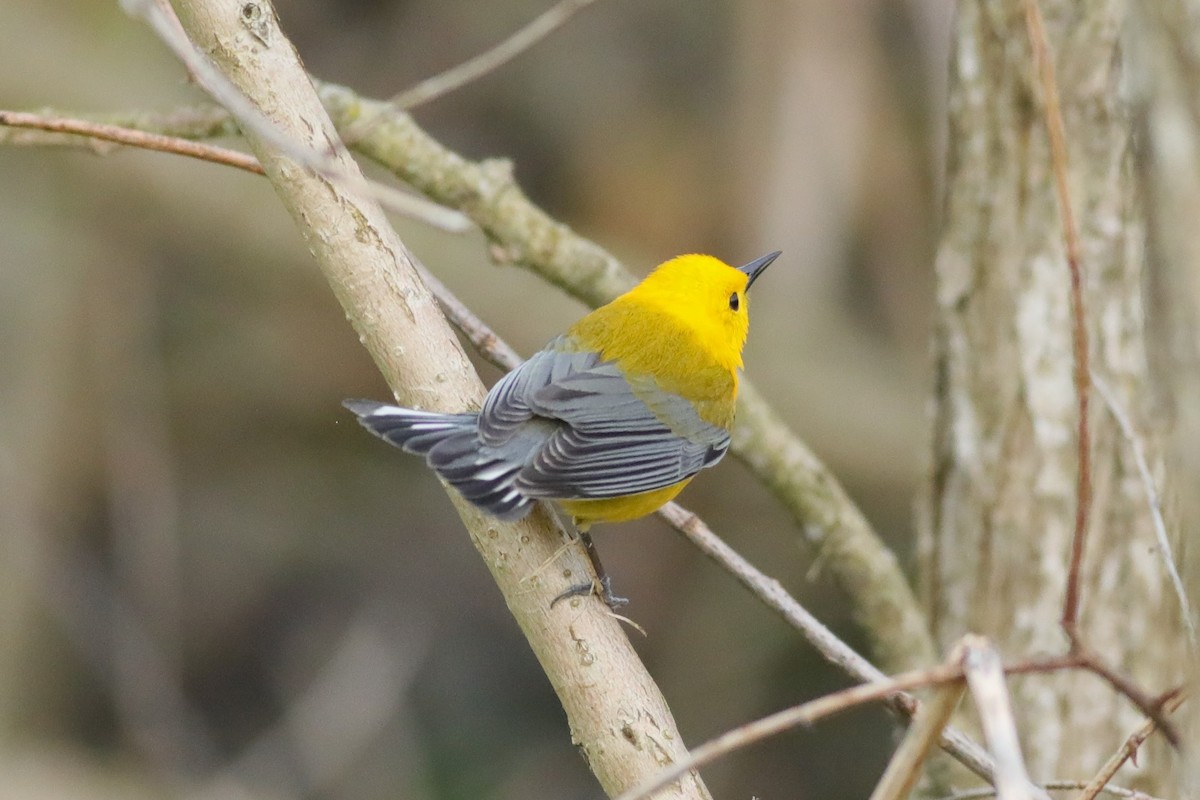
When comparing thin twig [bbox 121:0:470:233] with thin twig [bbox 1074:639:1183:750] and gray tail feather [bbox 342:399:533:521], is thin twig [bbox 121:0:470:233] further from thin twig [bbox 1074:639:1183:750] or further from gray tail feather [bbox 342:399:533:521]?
thin twig [bbox 1074:639:1183:750]

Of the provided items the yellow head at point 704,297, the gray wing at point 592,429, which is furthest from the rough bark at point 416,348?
the yellow head at point 704,297

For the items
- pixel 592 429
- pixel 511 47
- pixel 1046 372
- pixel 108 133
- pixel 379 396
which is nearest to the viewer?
pixel 108 133

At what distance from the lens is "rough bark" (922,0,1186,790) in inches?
142

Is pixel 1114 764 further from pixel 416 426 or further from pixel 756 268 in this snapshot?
pixel 756 268

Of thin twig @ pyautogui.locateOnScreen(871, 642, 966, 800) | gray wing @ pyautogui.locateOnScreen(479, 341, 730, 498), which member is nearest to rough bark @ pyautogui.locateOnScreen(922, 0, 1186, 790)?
gray wing @ pyautogui.locateOnScreen(479, 341, 730, 498)

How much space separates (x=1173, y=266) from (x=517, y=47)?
5.46 ft

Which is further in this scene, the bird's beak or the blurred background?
the blurred background

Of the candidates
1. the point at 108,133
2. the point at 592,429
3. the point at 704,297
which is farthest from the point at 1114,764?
the point at 704,297

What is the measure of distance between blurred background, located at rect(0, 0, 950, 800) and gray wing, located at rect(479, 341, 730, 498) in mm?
3021

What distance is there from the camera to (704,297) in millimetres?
4203

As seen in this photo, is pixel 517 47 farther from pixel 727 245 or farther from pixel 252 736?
pixel 252 736

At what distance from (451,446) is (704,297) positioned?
1637 mm

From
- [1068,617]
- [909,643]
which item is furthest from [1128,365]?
[1068,617]

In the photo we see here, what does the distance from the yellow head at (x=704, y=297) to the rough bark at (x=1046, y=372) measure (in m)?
0.69
